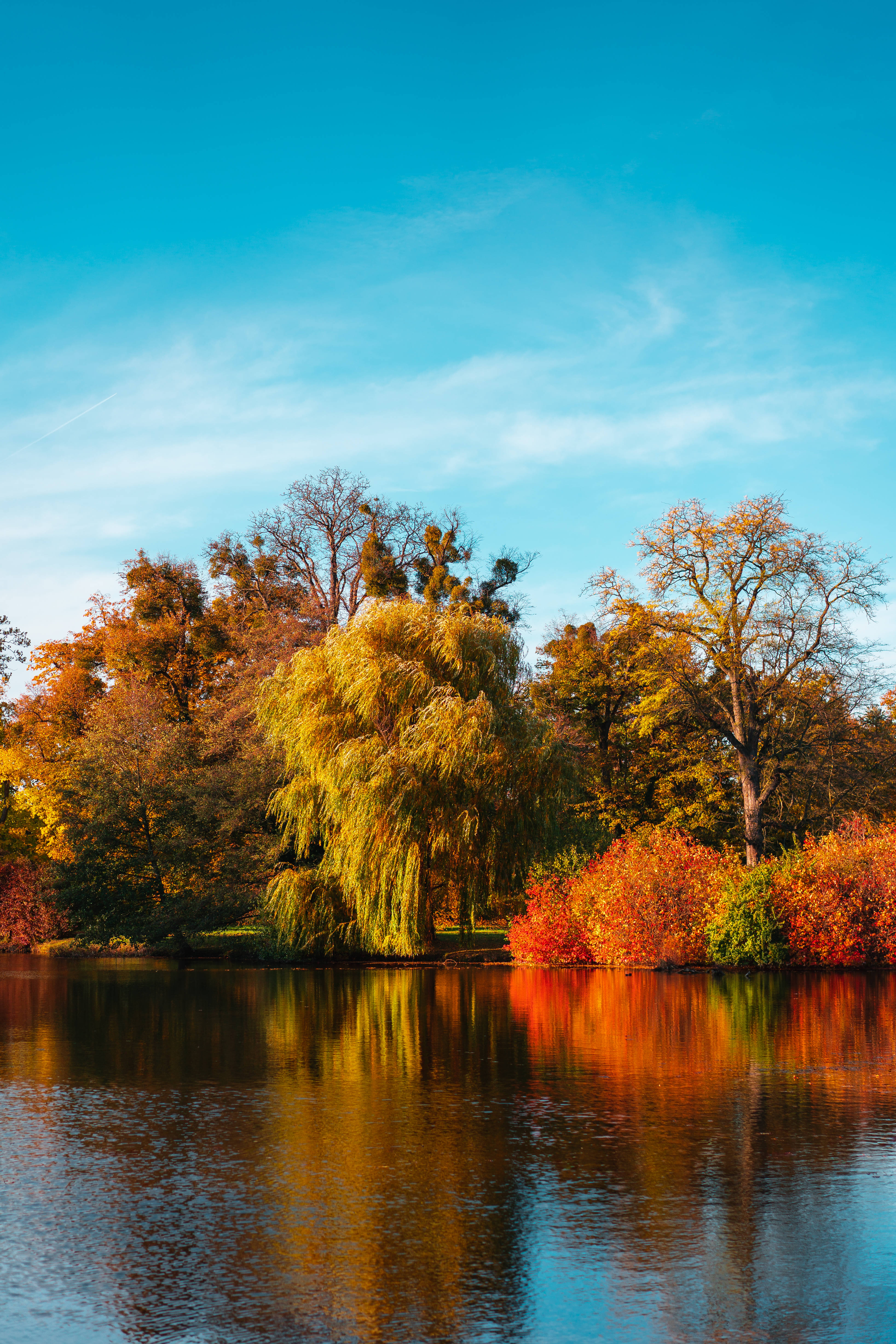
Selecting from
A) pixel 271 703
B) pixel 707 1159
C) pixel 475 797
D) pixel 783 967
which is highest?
pixel 271 703

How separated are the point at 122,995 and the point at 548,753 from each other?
1322 cm

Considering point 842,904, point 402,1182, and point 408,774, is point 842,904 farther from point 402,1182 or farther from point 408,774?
point 402,1182

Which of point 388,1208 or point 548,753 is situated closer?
point 388,1208

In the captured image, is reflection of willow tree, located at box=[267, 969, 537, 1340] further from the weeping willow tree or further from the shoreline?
the weeping willow tree

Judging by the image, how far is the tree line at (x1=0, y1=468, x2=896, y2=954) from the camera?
3008 cm

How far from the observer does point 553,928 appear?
94.8 ft

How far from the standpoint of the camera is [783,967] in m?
26.8

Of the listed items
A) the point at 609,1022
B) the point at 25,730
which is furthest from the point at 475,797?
the point at 25,730

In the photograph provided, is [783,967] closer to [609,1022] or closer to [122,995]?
[609,1022]

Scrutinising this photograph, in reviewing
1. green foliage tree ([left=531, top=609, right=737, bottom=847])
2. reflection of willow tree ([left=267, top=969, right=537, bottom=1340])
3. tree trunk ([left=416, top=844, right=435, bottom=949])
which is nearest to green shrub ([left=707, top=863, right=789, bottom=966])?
tree trunk ([left=416, top=844, right=435, bottom=949])

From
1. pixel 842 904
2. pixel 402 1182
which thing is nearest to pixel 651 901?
pixel 842 904

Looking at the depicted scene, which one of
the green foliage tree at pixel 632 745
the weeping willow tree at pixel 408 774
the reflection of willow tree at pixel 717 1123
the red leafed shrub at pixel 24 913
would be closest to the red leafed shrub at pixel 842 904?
the weeping willow tree at pixel 408 774

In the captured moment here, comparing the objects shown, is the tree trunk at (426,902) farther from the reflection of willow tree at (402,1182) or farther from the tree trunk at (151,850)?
the reflection of willow tree at (402,1182)

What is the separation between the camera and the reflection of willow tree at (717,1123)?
526cm
